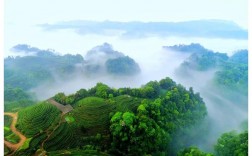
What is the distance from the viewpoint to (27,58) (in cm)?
2003

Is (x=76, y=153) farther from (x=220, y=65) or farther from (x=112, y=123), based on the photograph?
(x=220, y=65)

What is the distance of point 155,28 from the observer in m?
19.6

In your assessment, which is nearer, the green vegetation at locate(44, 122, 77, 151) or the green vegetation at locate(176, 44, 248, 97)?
the green vegetation at locate(44, 122, 77, 151)

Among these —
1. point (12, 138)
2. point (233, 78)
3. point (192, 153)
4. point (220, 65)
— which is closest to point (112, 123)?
point (192, 153)

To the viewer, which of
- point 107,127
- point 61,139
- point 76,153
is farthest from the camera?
point 107,127

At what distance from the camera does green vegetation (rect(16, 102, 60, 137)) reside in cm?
1020

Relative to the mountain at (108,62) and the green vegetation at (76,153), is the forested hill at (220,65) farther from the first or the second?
the green vegetation at (76,153)

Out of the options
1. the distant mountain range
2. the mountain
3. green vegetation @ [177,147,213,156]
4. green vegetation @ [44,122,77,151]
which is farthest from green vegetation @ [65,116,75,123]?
the mountain

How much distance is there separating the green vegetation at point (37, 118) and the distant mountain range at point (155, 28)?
727cm

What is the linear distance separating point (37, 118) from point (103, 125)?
2238 millimetres

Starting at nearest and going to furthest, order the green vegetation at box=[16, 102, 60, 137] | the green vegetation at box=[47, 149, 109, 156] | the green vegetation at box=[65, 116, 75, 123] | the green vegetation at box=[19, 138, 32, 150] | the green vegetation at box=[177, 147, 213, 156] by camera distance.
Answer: the green vegetation at box=[47, 149, 109, 156] < the green vegetation at box=[19, 138, 32, 150] < the green vegetation at box=[177, 147, 213, 156] < the green vegetation at box=[16, 102, 60, 137] < the green vegetation at box=[65, 116, 75, 123]

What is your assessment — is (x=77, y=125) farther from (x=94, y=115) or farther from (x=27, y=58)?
(x=27, y=58)

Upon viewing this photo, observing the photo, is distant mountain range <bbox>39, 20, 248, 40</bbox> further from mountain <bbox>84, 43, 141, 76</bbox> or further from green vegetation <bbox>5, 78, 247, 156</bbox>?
green vegetation <bbox>5, 78, 247, 156</bbox>

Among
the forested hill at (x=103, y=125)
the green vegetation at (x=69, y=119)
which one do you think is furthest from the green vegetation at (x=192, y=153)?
the green vegetation at (x=69, y=119)
